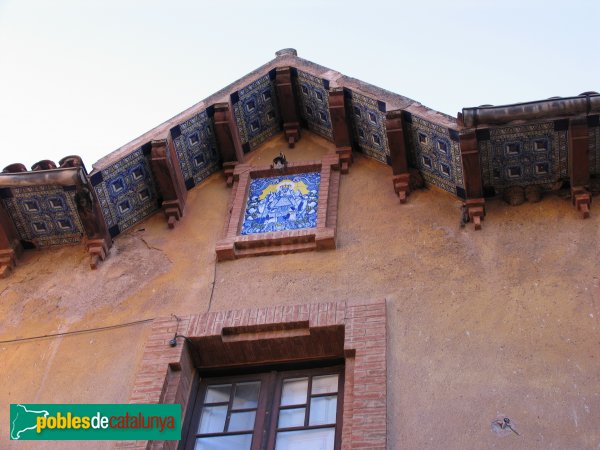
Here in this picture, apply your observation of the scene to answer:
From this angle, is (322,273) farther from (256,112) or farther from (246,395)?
(256,112)

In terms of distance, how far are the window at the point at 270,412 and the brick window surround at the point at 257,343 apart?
0.13 meters

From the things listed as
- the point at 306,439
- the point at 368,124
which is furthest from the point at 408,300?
the point at 368,124

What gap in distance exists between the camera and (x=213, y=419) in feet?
25.3

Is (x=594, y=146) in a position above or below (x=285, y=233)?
above

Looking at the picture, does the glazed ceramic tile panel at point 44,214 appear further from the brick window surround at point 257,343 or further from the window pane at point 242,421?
the window pane at point 242,421

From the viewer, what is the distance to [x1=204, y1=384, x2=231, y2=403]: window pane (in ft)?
25.8

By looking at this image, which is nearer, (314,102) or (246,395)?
(246,395)

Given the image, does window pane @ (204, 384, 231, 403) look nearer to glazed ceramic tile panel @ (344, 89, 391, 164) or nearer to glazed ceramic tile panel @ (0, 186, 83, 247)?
glazed ceramic tile panel @ (0, 186, 83, 247)

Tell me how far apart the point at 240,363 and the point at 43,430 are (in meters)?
1.60

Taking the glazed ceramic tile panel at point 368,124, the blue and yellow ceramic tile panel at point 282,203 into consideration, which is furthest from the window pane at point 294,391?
the glazed ceramic tile panel at point 368,124

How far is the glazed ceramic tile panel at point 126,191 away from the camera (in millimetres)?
9047

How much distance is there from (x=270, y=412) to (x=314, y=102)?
3.63 metres

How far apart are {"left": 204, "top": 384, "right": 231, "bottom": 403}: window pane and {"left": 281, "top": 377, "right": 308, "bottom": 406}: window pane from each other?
0.46 meters

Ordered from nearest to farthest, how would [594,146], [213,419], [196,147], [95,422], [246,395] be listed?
[95,422] → [213,419] → [246,395] → [594,146] → [196,147]
